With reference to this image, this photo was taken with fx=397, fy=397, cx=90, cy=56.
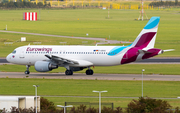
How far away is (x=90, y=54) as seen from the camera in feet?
198

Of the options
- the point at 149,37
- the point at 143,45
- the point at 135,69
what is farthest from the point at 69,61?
the point at 135,69

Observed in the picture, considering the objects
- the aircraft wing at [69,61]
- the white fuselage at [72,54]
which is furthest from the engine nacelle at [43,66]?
the white fuselage at [72,54]

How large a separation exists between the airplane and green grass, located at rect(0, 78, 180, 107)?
489 cm

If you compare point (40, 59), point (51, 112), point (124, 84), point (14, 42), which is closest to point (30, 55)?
point (40, 59)

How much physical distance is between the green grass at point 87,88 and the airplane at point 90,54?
4892 millimetres

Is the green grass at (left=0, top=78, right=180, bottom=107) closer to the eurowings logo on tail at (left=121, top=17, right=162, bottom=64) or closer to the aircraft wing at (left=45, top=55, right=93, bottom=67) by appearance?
the aircraft wing at (left=45, top=55, right=93, bottom=67)

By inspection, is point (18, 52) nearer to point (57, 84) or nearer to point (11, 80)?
point (11, 80)

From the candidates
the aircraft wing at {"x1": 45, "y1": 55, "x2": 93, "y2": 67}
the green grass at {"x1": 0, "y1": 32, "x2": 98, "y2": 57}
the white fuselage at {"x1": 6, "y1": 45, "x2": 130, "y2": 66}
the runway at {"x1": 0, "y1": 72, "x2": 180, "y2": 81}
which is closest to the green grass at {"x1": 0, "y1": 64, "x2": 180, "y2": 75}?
the runway at {"x1": 0, "y1": 72, "x2": 180, "y2": 81}

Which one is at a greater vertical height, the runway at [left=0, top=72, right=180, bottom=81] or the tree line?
the runway at [left=0, top=72, right=180, bottom=81]

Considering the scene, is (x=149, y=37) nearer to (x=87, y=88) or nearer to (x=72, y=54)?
(x=72, y=54)

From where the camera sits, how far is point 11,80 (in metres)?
55.3

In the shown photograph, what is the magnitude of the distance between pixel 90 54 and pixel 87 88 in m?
12.5

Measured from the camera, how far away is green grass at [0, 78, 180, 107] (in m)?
43.3

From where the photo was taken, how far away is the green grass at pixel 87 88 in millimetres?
43312
